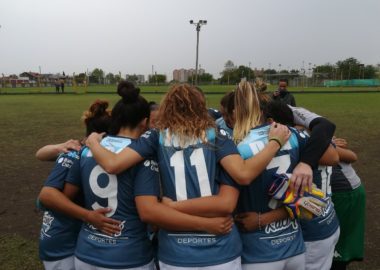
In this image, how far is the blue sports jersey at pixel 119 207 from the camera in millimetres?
2457

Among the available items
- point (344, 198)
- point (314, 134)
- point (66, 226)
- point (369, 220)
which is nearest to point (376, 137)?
point (369, 220)

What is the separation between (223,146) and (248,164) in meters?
0.18

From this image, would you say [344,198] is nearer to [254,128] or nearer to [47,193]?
[254,128]

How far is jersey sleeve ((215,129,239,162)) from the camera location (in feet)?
7.74

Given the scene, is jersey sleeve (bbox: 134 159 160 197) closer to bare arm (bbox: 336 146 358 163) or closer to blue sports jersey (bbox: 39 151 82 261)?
blue sports jersey (bbox: 39 151 82 261)

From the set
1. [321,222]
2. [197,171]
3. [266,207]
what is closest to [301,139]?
[266,207]

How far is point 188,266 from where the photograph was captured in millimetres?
2268

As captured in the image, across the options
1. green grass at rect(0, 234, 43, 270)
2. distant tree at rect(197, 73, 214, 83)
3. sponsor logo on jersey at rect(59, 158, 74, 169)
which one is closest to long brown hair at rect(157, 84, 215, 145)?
sponsor logo on jersey at rect(59, 158, 74, 169)

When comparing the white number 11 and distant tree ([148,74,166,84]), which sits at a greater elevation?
the white number 11

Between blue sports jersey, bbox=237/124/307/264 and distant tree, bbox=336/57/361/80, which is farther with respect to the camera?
distant tree, bbox=336/57/361/80

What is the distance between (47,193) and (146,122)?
2.66 feet

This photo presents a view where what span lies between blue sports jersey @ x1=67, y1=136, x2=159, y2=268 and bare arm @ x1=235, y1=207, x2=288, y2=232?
1.86 ft

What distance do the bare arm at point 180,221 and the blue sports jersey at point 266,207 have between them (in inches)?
11.7

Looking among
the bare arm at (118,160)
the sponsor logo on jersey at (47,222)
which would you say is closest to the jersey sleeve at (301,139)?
the bare arm at (118,160)
